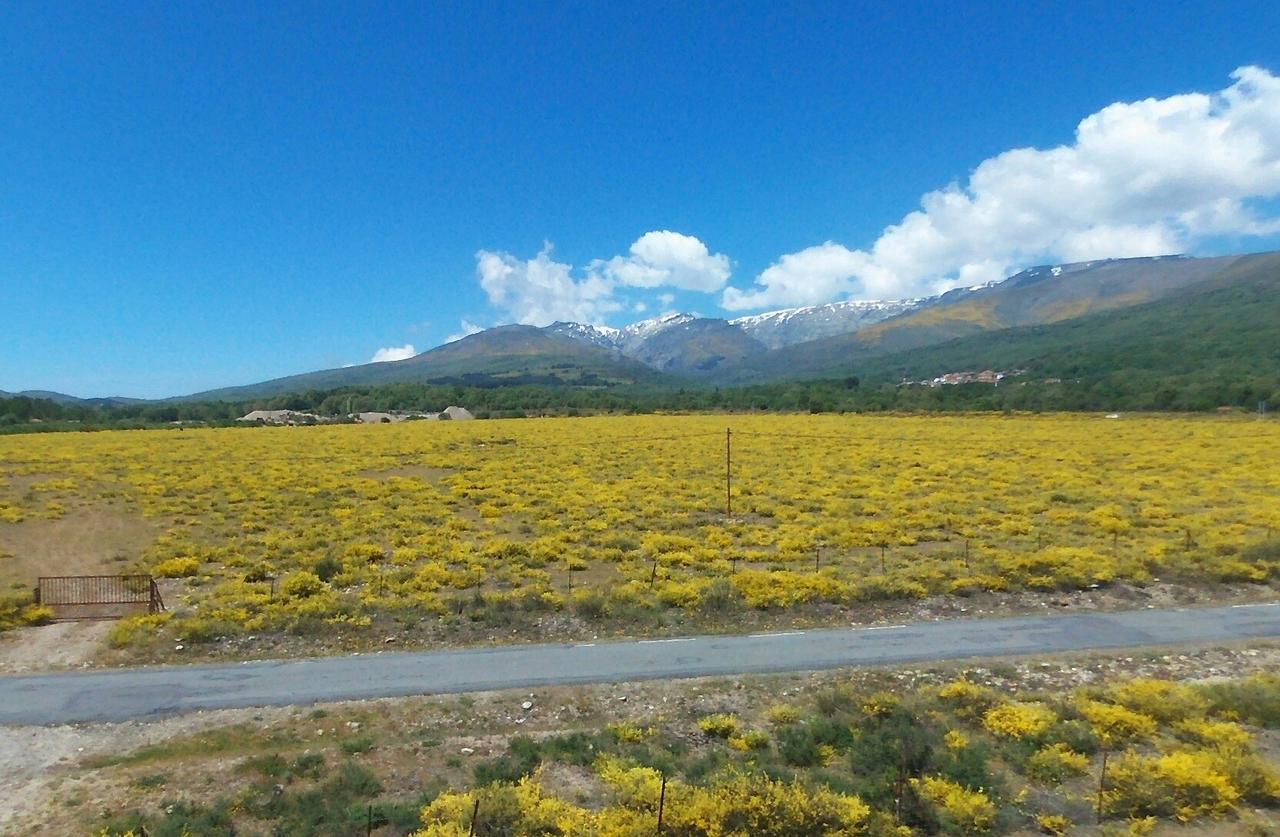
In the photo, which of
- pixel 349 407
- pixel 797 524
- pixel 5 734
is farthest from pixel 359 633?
pixel 349 407

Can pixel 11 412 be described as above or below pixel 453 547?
above

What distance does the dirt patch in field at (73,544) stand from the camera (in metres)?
23.3

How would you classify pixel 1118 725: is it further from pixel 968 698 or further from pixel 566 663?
pixel 566 663

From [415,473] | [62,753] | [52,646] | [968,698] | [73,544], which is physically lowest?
[968,698]

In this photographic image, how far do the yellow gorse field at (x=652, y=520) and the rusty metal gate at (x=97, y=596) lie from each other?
114cm

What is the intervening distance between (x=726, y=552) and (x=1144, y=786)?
1508cm

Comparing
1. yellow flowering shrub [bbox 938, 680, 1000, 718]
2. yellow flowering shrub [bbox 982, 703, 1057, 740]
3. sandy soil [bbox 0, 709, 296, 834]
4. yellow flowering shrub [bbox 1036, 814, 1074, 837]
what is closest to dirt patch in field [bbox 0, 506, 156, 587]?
sandy soil [bbox 0, 709, 296, 834]

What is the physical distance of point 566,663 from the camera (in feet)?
48.9

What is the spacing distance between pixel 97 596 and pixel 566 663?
47.0ft

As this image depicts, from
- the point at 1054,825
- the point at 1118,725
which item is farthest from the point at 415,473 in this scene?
the point at 1054,825

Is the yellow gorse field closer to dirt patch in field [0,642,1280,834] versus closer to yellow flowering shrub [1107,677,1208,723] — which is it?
dirt patch in field [0,642,1280,834]

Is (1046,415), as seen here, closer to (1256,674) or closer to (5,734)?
(1256,674)

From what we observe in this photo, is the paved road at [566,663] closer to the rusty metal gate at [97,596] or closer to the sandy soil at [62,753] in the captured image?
the sandy soil at [62,753]

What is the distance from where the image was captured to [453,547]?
81.6 ft
